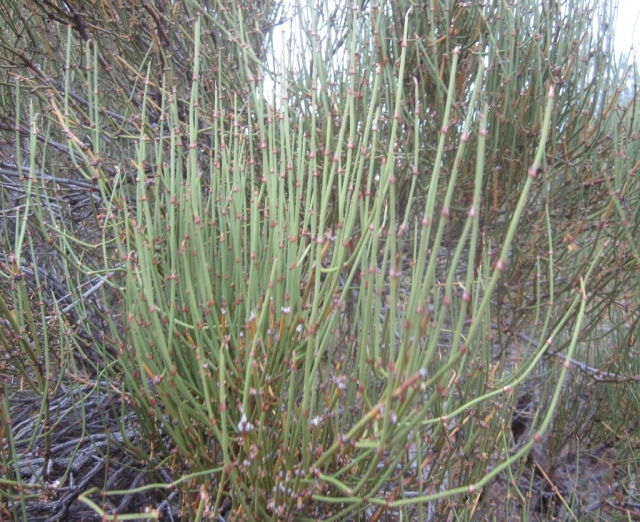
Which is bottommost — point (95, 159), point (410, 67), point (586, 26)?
point (95, 159)

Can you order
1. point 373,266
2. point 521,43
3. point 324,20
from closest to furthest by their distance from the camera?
point 373,266 < point 521,43 < point 324,20

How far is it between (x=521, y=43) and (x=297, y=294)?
1888 millimetres

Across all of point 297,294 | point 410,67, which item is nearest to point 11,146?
point 410,67

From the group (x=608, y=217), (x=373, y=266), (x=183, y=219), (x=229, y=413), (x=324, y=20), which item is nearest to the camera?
(x=373, y=266)

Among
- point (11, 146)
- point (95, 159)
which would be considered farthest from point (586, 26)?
point (11, 146)

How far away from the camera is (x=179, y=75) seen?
2924 millimetres

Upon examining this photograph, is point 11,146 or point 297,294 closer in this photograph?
point 297,294

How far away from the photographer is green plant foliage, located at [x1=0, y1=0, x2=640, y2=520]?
1126 mm

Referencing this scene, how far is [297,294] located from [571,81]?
6.76ft

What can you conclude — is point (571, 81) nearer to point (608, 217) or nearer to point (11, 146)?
point (608, 217)

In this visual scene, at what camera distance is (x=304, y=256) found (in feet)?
4.00

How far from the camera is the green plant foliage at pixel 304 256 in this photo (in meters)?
1.13

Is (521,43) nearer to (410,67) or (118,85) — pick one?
(410,67)

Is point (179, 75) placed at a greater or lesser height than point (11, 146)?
greater
